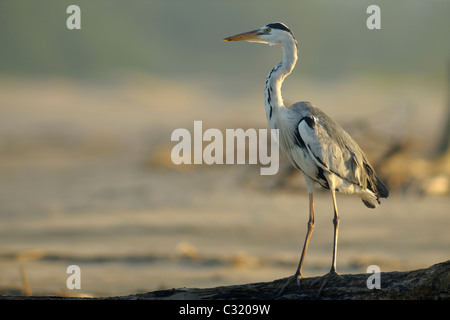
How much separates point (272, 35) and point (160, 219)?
6.23 meters

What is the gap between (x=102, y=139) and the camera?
67.6ft

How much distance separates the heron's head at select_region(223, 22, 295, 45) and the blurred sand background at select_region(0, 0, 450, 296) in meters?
3.12

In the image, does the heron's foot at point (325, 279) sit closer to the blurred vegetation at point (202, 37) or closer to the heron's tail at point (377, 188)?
the heron's tail at point (377, 188)

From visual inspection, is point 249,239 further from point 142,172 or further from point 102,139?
point 102,139

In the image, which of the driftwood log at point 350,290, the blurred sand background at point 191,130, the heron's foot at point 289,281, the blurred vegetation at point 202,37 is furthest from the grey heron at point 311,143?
the blurred vegetation at point 202,37

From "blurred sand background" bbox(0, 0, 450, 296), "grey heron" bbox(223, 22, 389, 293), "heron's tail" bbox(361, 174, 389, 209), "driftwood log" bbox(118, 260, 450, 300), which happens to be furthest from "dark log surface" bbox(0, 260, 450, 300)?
"blurred sand background" bbox(0, 0, 450, 296)

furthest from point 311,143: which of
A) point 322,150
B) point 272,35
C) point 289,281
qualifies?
point 289,281

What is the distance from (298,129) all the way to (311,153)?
0.70ft

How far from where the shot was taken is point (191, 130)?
69.8 feet

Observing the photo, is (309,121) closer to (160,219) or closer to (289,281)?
(289,281)

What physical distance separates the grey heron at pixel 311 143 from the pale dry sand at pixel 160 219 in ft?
9.53

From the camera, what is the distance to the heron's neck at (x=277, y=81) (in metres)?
6.11

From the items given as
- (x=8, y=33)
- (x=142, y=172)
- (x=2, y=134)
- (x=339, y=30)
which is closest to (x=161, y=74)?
(x=8, y=33)

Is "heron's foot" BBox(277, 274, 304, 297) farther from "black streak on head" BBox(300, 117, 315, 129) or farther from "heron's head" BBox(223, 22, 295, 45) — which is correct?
"heron's head" BBox(223, 22, 295, 45)
